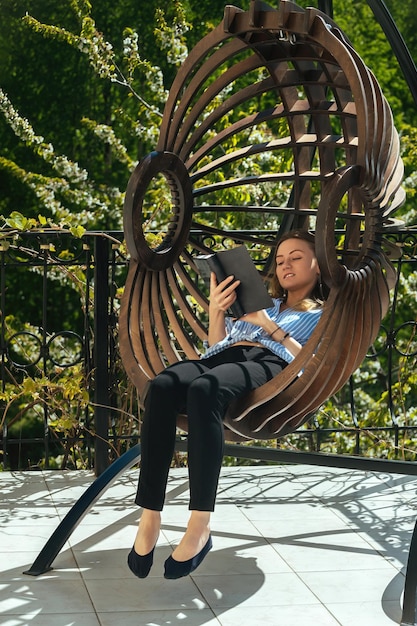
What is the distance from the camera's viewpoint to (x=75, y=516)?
120 inches

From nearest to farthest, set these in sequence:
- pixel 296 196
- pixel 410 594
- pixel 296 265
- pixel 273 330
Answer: pixel 410 594 → pixel 273 330 → pixel 296 265 → pixel 296 196

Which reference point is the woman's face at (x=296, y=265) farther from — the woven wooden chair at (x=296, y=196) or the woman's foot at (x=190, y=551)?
the woman's foot at (x=190, y=551)

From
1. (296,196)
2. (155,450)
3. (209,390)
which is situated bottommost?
(155,450)

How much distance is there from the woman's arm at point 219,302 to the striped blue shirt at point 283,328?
27 millimetres

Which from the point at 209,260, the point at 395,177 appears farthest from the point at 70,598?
the point at 395,177

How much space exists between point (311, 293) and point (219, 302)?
31cm

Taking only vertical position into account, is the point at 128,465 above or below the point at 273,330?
below

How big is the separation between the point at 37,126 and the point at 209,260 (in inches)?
325

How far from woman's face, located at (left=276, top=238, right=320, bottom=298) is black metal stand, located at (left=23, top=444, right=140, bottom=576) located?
2.23 feet

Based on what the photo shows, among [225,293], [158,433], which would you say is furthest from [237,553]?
[225,293]

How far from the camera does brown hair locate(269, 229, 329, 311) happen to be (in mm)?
3068

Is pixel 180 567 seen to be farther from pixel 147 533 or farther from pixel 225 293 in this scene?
pixel 225 293

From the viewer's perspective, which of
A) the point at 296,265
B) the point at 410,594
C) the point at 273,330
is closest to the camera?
the point at 410,594

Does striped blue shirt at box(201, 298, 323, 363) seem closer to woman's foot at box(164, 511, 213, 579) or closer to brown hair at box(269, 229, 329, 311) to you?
brown hair at box(269, 229, 329, 311)
